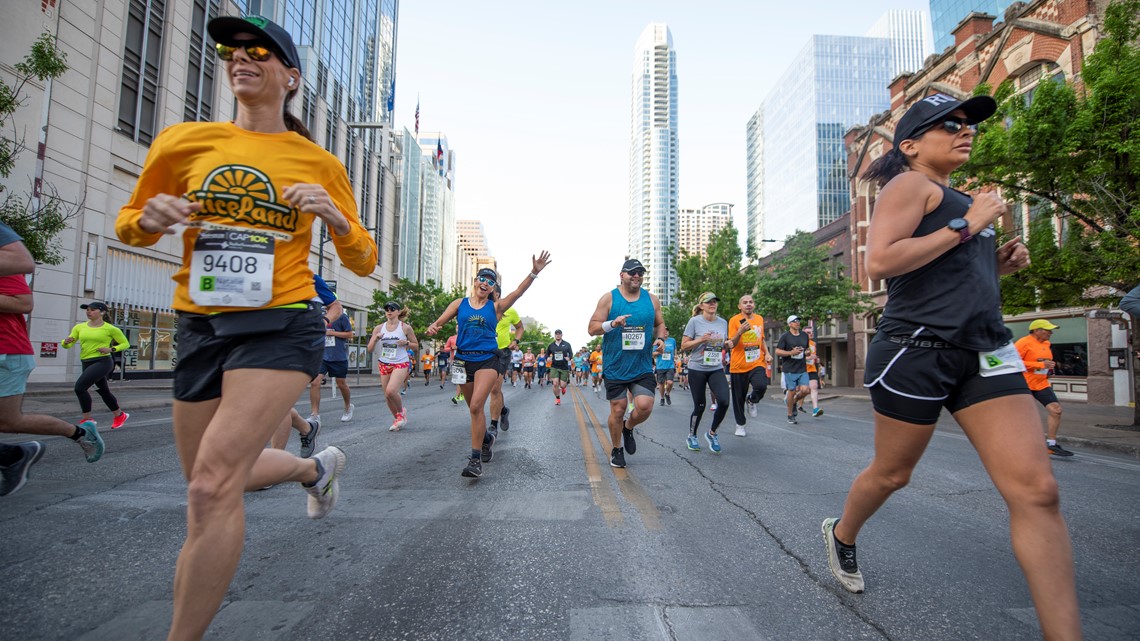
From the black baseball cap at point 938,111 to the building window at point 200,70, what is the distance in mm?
27623

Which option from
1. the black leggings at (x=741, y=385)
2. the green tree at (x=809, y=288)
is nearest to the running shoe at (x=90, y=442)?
the black leggings at (x=741, y=385)

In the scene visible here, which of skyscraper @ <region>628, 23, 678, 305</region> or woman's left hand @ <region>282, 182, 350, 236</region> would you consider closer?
woman's left hand @ <region>282, 182, 350, 236</region>

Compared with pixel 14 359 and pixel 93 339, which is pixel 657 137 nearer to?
pixel 93 339

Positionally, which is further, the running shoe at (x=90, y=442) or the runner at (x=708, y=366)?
the runner at (x=708, y=366)

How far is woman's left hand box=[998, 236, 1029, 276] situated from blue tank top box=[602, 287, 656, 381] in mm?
3471

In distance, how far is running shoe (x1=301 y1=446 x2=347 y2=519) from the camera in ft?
8.99

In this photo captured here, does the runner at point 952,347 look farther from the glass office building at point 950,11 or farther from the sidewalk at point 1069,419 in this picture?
the glass office building at point 950,11

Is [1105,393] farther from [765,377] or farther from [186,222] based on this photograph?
[186,222]

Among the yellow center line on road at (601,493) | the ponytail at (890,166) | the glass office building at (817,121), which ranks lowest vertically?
the yellow center line on road at (601,493)

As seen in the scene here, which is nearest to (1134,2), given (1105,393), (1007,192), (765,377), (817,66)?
(1007,192)

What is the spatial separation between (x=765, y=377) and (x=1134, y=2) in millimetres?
9411

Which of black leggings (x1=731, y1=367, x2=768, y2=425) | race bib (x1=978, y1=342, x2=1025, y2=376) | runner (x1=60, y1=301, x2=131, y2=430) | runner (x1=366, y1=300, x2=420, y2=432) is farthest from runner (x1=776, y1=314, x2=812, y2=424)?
runner (x1=60, y1=301, x2=131, y2=430)

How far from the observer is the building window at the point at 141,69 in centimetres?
2119

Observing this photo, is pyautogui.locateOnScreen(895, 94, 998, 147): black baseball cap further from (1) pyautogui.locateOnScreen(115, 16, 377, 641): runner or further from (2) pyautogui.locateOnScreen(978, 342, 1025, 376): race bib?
(1) pyautogui.locateOnScreen(115, 16, 377, 641): runner
